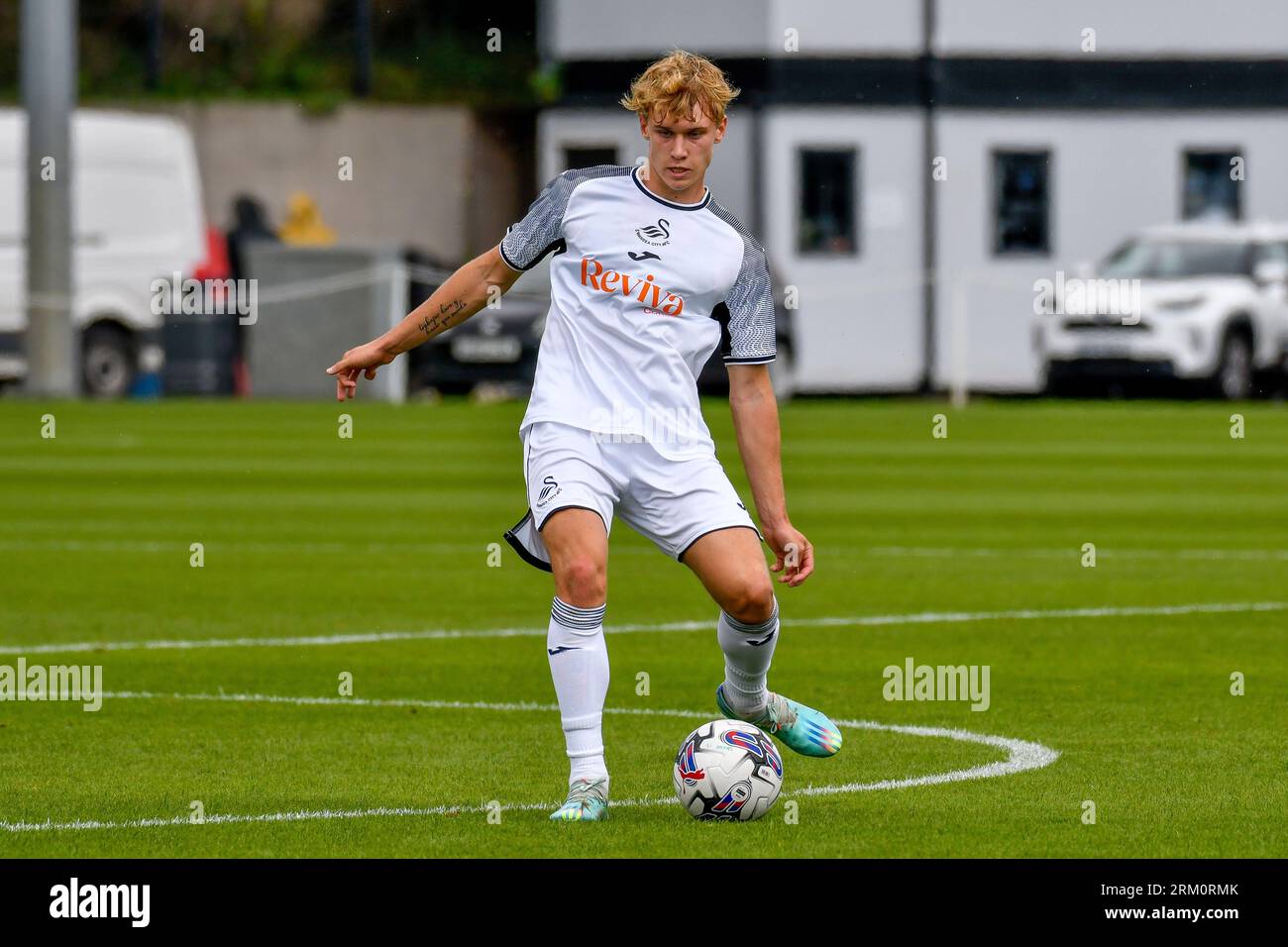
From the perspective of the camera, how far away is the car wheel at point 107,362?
3180 centimetres

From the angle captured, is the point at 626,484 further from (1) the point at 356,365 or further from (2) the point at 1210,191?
(2) the point at 1210,191

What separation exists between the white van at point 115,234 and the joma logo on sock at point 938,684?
21782 millimetres

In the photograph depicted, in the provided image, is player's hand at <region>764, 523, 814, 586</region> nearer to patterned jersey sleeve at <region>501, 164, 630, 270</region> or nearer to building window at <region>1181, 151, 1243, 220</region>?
patterned jersey sleeve at <region>501, 164, 630, 270</region>

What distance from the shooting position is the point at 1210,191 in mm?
39344

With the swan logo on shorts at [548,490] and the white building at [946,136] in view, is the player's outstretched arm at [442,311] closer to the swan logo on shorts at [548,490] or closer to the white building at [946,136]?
the swan logo on shorts at [548,490]

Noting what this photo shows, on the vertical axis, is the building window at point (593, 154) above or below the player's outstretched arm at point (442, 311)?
above

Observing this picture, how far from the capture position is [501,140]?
1725 inches

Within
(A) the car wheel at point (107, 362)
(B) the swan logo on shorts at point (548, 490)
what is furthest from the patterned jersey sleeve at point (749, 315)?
(A) the car wheel at point (107, 362)

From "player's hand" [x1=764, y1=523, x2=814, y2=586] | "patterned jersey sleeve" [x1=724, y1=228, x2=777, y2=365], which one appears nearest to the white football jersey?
"patterned jersey sleeve" [x1=724, y1=228, x2=777, y2=365]

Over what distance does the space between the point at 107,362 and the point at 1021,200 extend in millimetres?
13484

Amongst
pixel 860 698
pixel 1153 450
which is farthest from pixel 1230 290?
pixel 860 698
